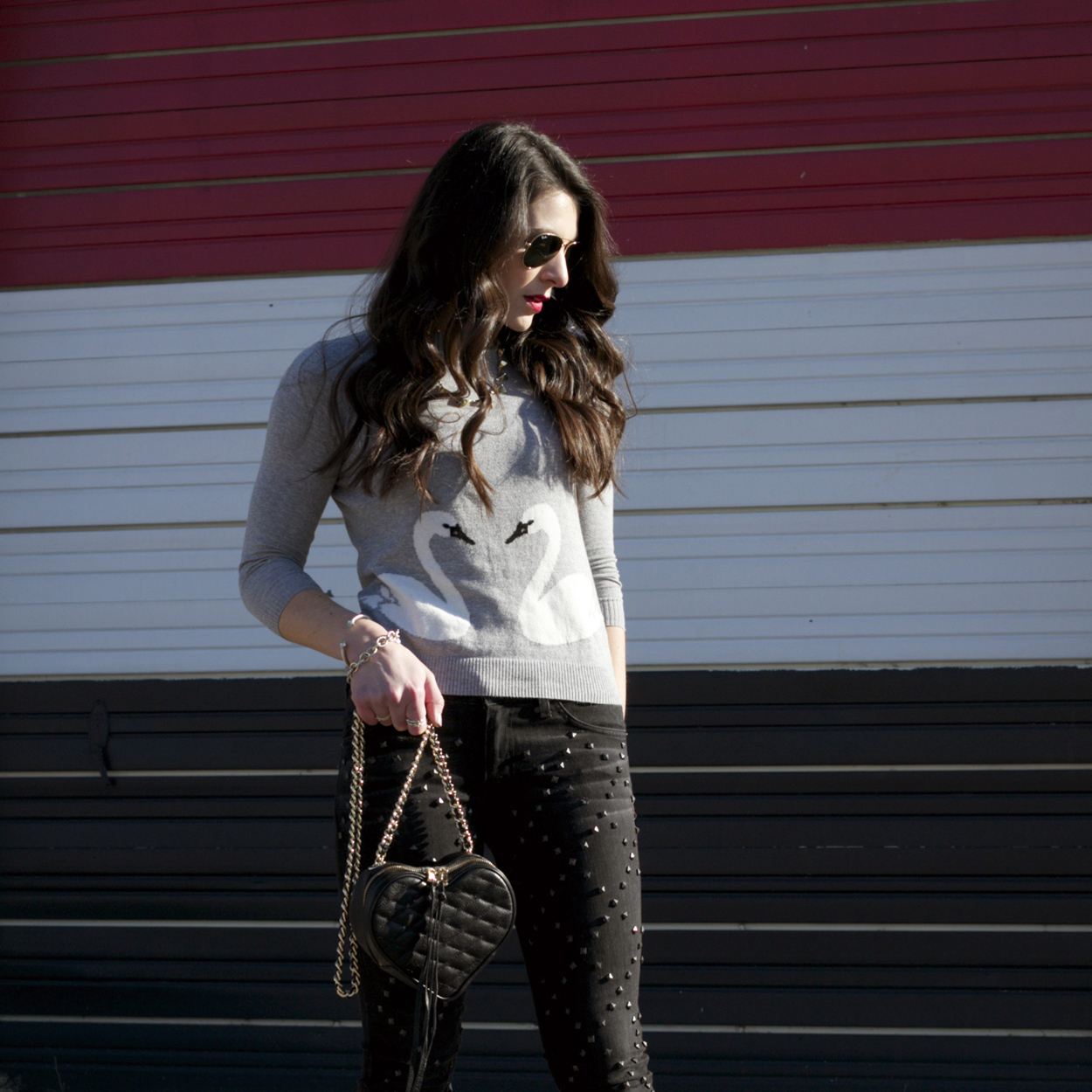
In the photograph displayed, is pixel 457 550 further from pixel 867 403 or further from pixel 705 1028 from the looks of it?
pixel 705 1028

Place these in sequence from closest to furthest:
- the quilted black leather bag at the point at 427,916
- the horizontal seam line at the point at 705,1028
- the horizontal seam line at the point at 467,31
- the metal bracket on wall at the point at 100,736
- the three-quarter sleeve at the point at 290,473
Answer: the quilted black leather bag at the point at 427,916
the three-quarter sleeve at the point at 290,473
the horizontal seam line at the point at 705,1028
the horizontal seam line at the point at 467,31
the metal bracket on wall at the point at 100,736

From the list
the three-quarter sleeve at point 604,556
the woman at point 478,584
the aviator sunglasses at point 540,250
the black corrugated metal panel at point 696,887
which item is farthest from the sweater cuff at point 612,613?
the black corrugated metal panel at point 696,887

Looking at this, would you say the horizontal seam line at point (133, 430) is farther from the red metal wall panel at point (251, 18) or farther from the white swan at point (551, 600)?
the white swan at point (551, 600)

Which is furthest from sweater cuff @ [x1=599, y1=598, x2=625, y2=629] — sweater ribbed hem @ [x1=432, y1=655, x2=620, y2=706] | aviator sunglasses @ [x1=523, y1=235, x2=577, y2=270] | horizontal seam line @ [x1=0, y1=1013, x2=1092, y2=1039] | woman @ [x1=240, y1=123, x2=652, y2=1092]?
horizontal seam line @ [x1=0, y1=1013, x2=1092, y2=1039]

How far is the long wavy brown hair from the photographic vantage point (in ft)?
5.00

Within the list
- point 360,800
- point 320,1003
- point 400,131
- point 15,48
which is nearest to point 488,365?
point 360,800

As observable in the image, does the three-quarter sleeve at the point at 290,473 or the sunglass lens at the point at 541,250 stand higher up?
the sunglass lens at the point at 541,250

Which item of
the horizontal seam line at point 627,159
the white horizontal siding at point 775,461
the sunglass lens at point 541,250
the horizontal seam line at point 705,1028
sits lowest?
the horizontal seam line at point 705,1028

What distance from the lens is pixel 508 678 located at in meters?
1.49

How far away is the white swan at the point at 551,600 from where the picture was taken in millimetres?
1533

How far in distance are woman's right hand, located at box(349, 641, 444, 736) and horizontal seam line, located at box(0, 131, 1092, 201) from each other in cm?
210

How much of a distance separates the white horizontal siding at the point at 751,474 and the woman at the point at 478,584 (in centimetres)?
136

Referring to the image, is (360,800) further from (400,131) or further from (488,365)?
(400,131)

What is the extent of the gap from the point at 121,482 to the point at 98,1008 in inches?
61.6
